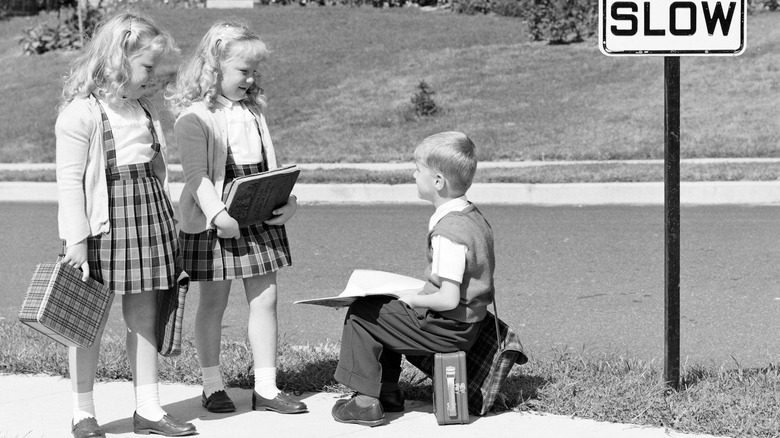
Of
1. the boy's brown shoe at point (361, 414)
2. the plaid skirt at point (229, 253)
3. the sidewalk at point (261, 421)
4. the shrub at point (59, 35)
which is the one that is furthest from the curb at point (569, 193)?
the shrub at point (59, 35)

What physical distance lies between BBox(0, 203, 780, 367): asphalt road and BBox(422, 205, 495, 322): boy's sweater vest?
133cm

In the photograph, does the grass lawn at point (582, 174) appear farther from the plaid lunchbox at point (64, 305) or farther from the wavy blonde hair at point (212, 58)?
the plaid lunchbox at point (64, 305)

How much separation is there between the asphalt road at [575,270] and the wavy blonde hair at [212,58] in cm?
163

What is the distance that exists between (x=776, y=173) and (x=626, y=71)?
7995 mm

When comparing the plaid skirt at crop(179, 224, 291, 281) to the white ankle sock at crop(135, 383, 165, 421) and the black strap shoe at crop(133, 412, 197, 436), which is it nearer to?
the white ankle sock at crop(135, 383, 165, 421)

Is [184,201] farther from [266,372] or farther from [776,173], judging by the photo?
[776,173]

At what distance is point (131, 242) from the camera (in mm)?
4070

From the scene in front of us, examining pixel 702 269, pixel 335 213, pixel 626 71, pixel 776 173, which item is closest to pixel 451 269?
pixel 702 269

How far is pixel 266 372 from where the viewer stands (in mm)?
4418

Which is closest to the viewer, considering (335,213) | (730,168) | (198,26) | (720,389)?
(720,389)

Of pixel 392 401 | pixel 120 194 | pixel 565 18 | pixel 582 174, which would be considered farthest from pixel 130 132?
pixel 565 18

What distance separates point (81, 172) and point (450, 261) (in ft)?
4.51

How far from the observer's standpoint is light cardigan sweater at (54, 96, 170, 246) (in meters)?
3.94

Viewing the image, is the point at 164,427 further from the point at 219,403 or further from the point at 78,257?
the point at 78,257
